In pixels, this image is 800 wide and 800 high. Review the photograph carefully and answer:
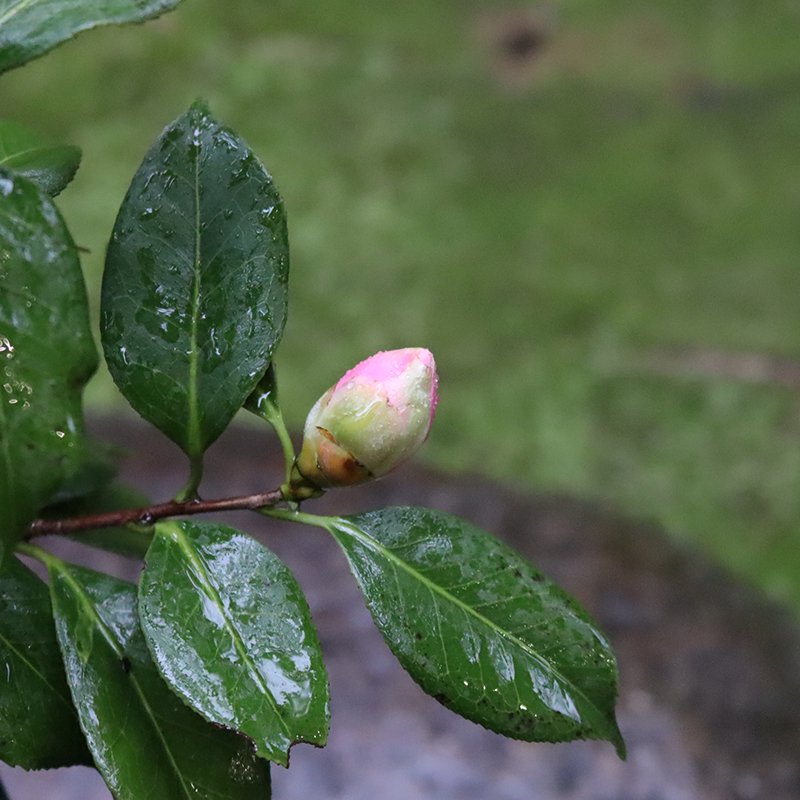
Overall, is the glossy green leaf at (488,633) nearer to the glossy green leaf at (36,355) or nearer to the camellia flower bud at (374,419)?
the camellia flower bud at (374,419)

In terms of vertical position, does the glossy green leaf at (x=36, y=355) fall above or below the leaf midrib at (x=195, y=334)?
above

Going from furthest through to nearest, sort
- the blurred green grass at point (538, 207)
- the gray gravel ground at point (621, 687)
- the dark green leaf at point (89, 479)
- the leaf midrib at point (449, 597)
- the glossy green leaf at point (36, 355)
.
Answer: the blurred green grass at point (538, 207) → the gray gravel ground at point (621, 687) → the dark green leaf at point (89, 479) → the leaf midrib at point (449, 597) → the glossy green leaf at point (36, 355)

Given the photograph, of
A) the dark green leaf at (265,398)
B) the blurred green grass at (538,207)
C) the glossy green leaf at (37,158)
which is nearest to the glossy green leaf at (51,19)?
the glossy green leaf at (37,158)

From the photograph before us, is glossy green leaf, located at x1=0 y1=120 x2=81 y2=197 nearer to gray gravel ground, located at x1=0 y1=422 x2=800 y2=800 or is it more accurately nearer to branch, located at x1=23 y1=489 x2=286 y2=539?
branch, located at x1=23 y1=489 x2=286 y2=539

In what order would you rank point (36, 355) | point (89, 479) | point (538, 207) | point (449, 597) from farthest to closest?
point (538, 207) → point (89, 479) → point (449, 597) → point (36, 355)

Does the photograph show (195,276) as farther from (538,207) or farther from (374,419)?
(538,207)

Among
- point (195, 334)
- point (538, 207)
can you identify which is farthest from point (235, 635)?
point (538, 207)
